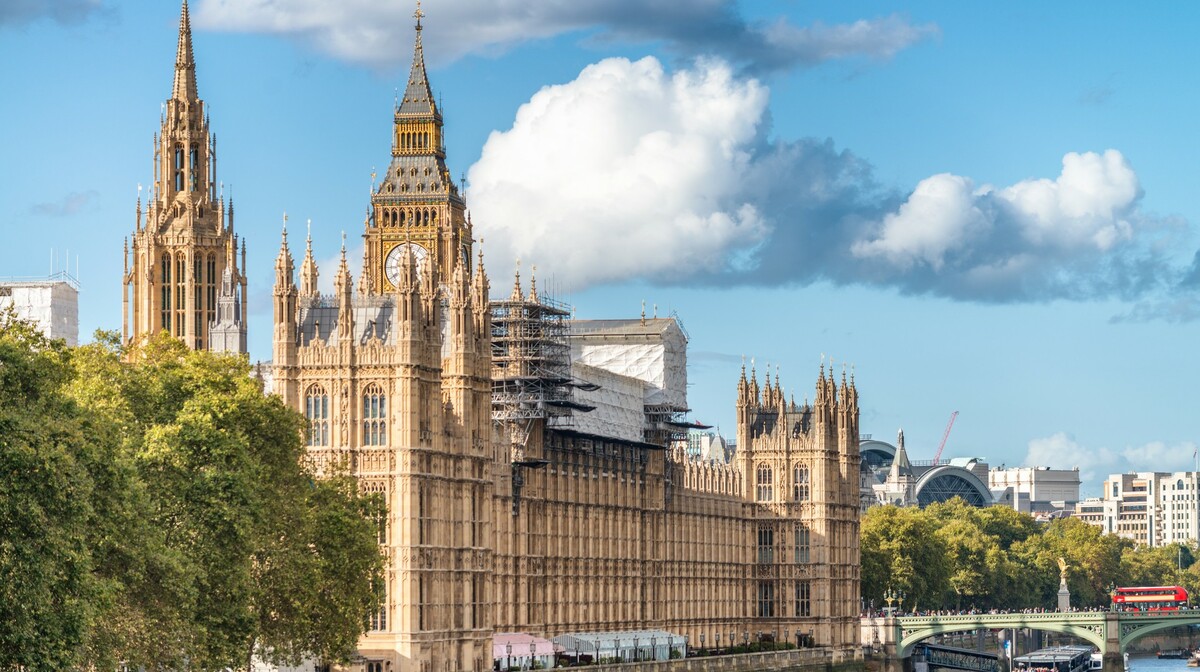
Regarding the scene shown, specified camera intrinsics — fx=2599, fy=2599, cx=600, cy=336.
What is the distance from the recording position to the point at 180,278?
580 feet

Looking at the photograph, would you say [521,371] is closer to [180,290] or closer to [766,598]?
[180,290]

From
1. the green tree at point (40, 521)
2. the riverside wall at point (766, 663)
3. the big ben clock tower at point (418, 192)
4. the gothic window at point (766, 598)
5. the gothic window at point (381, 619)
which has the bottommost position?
the riverside wall at point (766, 663)

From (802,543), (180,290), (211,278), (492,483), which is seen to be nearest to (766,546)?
(802,543)

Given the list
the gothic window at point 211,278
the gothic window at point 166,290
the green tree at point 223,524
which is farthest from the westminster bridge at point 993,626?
the green tree at point 223,524

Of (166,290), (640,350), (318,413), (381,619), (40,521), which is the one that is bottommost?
(381,619)

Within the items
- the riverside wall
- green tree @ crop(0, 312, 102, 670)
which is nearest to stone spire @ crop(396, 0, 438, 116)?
the riverside wall

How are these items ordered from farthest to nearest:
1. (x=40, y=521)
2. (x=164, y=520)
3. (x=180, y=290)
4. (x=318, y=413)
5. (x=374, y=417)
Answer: (x=180, y=290) → (x=318, y=413) → (x=374, y=417) → (x=164, y=520) → (x=40, y=521)

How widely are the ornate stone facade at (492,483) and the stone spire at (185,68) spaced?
14.6 meters

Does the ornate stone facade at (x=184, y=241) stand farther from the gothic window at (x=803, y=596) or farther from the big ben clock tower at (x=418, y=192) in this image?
the gothic window at (x=803, y=596)

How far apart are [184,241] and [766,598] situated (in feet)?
160

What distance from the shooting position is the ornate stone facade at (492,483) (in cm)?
11075

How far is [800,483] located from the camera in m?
186

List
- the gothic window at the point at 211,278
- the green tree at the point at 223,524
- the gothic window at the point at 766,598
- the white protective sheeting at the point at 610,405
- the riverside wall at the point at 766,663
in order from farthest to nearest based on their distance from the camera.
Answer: the gothic window at the point at 766,598
the gothic window at the point at 211,278
the white protective sheeting at the point at 610,405
the riverside wall at the point at 766,663
the green tree at the point at 223,524

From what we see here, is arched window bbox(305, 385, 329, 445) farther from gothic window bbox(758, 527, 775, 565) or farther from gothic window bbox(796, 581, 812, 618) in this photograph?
gothic window bbox(796, 581, 812, 618)
